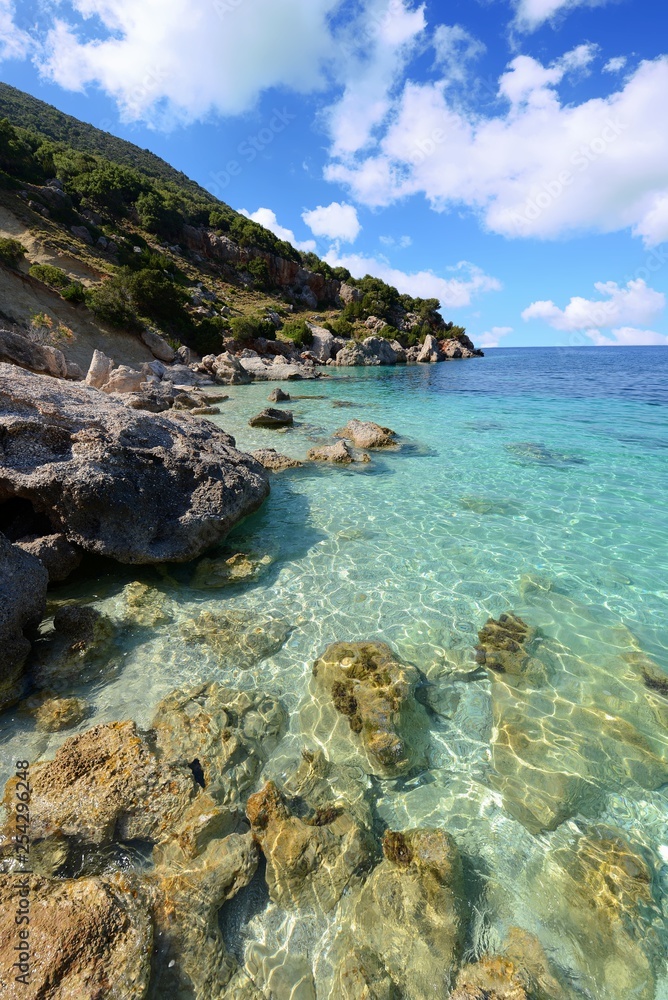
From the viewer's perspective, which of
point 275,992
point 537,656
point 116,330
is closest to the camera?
point 275,992

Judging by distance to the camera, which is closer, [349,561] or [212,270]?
[349,561]

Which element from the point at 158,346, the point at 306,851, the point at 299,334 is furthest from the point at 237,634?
the point at 299,334

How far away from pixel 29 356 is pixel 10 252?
19713 mm

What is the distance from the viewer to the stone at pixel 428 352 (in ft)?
218

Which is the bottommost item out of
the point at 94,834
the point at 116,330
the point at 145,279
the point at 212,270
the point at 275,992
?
the point at 275,992

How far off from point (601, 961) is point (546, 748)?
1.72 metres

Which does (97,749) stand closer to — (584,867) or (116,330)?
(584,867)

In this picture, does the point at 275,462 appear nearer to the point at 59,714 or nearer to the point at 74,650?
the point at 74,650

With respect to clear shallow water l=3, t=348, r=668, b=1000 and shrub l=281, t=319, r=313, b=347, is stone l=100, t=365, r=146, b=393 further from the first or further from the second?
shrub l=281, t=319, r=313, b=347

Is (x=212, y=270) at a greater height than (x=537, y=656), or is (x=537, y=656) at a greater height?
(x=212, y=270)

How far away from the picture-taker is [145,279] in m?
39.3

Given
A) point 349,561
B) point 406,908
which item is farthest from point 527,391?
point 406,908

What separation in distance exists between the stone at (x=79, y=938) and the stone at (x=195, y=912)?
16cm

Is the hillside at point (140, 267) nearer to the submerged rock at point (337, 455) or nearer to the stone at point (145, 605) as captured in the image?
the submerged rock at point (337, 455)
